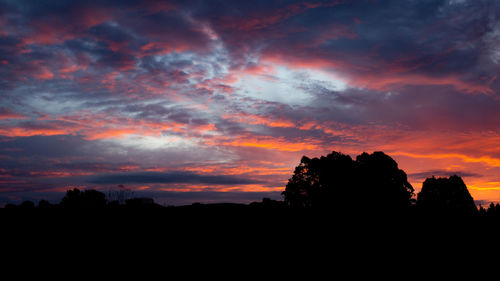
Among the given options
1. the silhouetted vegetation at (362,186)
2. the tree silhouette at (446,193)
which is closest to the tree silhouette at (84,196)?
the silhouetted vegetation at (362,186)

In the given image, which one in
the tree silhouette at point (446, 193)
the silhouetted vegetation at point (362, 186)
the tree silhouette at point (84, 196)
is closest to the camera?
the silhouetted vegetation at point (362, 186)

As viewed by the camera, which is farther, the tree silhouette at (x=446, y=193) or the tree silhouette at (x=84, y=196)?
the tree silhouette at (x=84, y=196)

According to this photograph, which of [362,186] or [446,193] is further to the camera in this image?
[446,193]

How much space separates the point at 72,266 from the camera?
48.0 ft

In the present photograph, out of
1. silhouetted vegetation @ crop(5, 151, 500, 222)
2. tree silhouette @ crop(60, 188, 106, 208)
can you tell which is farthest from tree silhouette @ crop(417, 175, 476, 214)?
tree silhouette @ crop(60, 188, 106, 208)

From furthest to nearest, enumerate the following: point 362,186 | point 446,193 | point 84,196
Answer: point 84,196, point 446,193, point 362,186

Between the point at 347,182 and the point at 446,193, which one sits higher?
the point at 347,182

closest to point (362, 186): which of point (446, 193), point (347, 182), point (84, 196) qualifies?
point (347, 182)

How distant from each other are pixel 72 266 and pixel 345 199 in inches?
1366

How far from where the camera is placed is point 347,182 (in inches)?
1793

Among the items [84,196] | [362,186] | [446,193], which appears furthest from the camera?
[84,196]

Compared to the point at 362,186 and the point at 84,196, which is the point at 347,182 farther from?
the point at 84,196

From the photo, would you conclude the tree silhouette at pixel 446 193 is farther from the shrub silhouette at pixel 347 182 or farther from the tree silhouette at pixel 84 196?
the tree silhouette at pixel 84 196

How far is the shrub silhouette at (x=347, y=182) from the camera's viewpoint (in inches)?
1756
